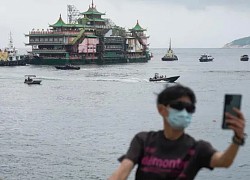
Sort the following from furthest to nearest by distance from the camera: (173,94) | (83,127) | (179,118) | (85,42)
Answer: (85,42)
(83,127)
(173,94)
(179,118)

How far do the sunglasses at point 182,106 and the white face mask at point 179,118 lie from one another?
0.8 inches

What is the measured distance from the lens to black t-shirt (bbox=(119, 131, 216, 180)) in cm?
382

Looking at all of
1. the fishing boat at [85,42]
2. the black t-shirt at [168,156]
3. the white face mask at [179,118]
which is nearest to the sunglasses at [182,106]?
the white face mask at [179,118]

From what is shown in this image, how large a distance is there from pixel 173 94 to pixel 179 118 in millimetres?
190

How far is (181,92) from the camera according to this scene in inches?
152

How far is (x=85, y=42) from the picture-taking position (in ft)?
409

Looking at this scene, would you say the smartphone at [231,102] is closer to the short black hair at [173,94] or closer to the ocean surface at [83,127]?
the short black hair at [173,94]

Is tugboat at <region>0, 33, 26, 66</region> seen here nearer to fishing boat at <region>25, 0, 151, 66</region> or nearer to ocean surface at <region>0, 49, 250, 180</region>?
fishing boat at <region>25, 0, 151, 66</region>

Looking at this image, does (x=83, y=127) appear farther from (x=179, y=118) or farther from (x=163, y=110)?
(x=179, y=118)

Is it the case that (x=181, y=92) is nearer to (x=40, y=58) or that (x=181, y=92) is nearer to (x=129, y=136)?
(x=129, y=136)

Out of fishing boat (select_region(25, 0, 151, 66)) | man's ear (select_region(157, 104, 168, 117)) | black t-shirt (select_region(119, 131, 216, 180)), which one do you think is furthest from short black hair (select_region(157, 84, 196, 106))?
fishing boat (select_region(25, 0, 151, 66))

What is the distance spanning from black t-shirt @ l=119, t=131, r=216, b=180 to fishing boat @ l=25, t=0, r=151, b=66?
118 metres

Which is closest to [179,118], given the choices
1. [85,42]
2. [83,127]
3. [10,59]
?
[83,127]

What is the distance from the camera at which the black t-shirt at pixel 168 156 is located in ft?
12.5
